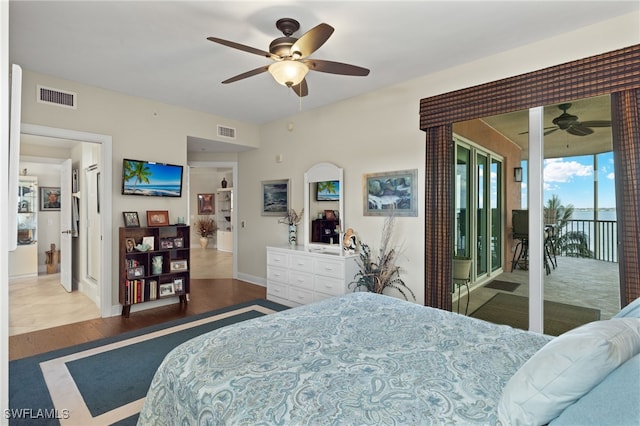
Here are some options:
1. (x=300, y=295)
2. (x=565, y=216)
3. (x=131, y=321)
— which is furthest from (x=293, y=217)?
(x=565, y=216)

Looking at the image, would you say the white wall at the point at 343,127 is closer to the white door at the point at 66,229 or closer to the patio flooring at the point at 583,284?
the patio flooring at the point at 583,284

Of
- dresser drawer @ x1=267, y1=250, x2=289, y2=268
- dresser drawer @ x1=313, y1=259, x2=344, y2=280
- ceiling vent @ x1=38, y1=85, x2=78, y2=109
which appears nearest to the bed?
dresser drawer @ x1=313, y1=259, x2=344, y2=280

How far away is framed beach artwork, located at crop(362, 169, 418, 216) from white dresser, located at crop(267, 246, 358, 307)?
68 cm

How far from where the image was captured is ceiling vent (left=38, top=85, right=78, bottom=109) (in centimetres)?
346

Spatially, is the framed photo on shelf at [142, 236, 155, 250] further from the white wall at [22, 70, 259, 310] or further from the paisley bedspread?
the paisley bedspread

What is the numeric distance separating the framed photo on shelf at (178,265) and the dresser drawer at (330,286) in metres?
1.81

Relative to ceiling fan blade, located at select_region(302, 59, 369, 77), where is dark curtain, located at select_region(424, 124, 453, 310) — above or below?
below

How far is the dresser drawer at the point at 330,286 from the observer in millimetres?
3824

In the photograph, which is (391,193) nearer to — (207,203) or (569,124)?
(569,124)

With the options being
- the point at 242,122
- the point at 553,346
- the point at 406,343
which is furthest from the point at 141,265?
the point at 553,346

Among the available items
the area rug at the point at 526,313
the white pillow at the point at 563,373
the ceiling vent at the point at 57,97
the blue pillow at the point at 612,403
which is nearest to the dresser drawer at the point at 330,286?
the area rug at the point at 526,313

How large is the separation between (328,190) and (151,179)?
93.1 inches

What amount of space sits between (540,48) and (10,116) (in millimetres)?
3622

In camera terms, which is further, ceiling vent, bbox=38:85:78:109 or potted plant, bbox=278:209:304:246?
potted plant, bbox=278:209:304:246
